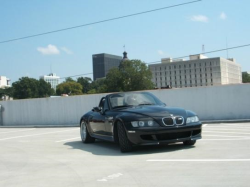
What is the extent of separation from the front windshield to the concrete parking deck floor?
3.69ft

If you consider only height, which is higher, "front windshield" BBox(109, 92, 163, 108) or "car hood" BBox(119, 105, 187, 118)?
"front windshield" BBox(109, 92, 163, 108)

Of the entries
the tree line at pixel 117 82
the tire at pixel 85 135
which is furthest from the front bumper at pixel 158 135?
the tree line at pixel 117 82

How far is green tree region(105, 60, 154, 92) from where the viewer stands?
12900 centimetres

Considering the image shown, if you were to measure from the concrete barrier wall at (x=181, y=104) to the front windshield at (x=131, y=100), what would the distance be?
418 inches

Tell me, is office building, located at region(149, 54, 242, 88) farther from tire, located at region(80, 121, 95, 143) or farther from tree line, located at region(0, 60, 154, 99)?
tire, located at region(80, 121, 95, 143)

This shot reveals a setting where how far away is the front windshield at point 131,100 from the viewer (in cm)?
A: 939

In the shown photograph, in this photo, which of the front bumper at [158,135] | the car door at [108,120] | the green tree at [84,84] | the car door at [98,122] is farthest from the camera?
the green tree at [84,84]

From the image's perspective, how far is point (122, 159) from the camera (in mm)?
7465

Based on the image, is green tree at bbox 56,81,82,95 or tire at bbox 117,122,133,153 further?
green tree at bbox 56,81,82,95

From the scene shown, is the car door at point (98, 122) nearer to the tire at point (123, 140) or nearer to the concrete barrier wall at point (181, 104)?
the tire at point (123, 140)

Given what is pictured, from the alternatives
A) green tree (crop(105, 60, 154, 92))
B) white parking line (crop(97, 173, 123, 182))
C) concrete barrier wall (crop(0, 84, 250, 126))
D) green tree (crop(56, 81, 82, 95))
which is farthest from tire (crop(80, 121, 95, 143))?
green tree (crop(56, 81, 82, 95))

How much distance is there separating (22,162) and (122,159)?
2.26 metres

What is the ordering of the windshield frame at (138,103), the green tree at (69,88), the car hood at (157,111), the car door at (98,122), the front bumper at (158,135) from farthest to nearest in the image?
the green tree at (69,88) → the car door at (98,122) → the windshield frame at (138,103) → the car hood at (157,111) → the front bumper at (158,135)

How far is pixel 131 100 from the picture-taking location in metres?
9.45
